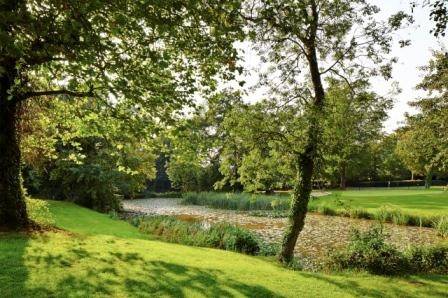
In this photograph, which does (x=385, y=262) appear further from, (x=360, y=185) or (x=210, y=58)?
(x=360, y=185)

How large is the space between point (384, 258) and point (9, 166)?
11518mm

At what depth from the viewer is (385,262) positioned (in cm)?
1235

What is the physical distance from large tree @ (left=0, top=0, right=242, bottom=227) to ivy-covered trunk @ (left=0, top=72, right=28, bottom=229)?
37 mm

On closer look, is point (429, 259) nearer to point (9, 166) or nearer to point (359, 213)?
point (9, 166)

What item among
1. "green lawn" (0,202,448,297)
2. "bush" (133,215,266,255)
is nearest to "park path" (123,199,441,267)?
"bush" (133,215,266,255)

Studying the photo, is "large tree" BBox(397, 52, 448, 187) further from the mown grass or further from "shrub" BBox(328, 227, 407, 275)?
"shrub" BBox(328, 227, 407, 275)

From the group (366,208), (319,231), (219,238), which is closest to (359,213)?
(366,208)

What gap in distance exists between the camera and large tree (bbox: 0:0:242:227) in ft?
19.7

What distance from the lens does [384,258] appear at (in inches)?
487

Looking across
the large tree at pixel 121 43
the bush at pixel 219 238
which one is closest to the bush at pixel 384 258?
the bush at pixel 219 238

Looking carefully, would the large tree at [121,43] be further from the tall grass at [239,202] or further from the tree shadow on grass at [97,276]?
the tall grass at [239,202]

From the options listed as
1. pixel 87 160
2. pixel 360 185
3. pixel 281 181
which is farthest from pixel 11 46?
pixel 360 185

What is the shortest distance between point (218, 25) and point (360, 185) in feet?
224

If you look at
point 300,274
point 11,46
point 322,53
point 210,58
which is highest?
point 322,53
